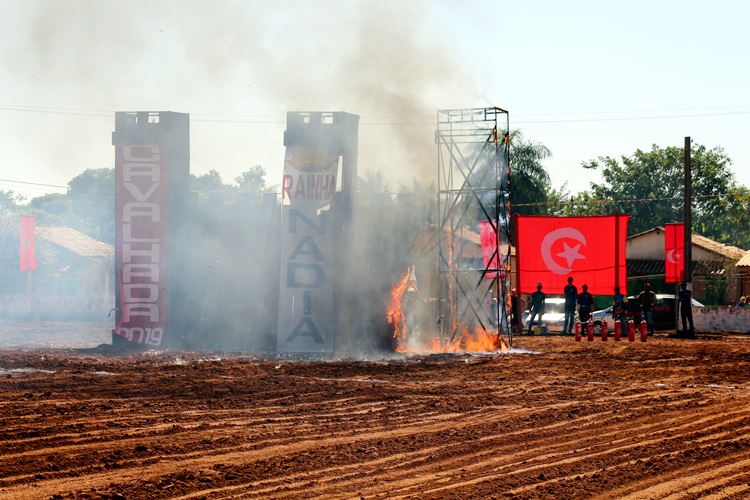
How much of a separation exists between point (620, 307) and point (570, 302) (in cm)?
181

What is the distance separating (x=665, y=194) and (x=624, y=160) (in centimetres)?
427

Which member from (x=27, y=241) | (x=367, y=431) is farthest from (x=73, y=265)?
(x=367, y=431)

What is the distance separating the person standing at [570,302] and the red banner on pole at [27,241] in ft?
73.8

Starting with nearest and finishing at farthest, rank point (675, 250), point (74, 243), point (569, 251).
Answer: point (569, 251) → point (675, 250) → point (74, 243)

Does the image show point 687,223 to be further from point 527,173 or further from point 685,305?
point 527,173

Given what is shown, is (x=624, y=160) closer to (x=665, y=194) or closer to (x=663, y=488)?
(x=665, y=194)

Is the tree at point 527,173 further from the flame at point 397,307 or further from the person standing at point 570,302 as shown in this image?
the flame at point 397,307

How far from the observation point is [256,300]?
993 inches

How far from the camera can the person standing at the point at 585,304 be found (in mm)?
30094

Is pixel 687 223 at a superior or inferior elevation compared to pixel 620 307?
superior

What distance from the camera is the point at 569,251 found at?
32.3 meters

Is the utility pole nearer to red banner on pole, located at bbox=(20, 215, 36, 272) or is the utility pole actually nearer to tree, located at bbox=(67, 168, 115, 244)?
red banner on pole, located at bbox=(20, 215, 36, 272)

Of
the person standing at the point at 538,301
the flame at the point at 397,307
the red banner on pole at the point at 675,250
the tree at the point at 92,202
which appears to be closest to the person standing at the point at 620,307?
the person standing at the point at 538,301

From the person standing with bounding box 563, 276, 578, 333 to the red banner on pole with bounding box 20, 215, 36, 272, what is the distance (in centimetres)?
2249
